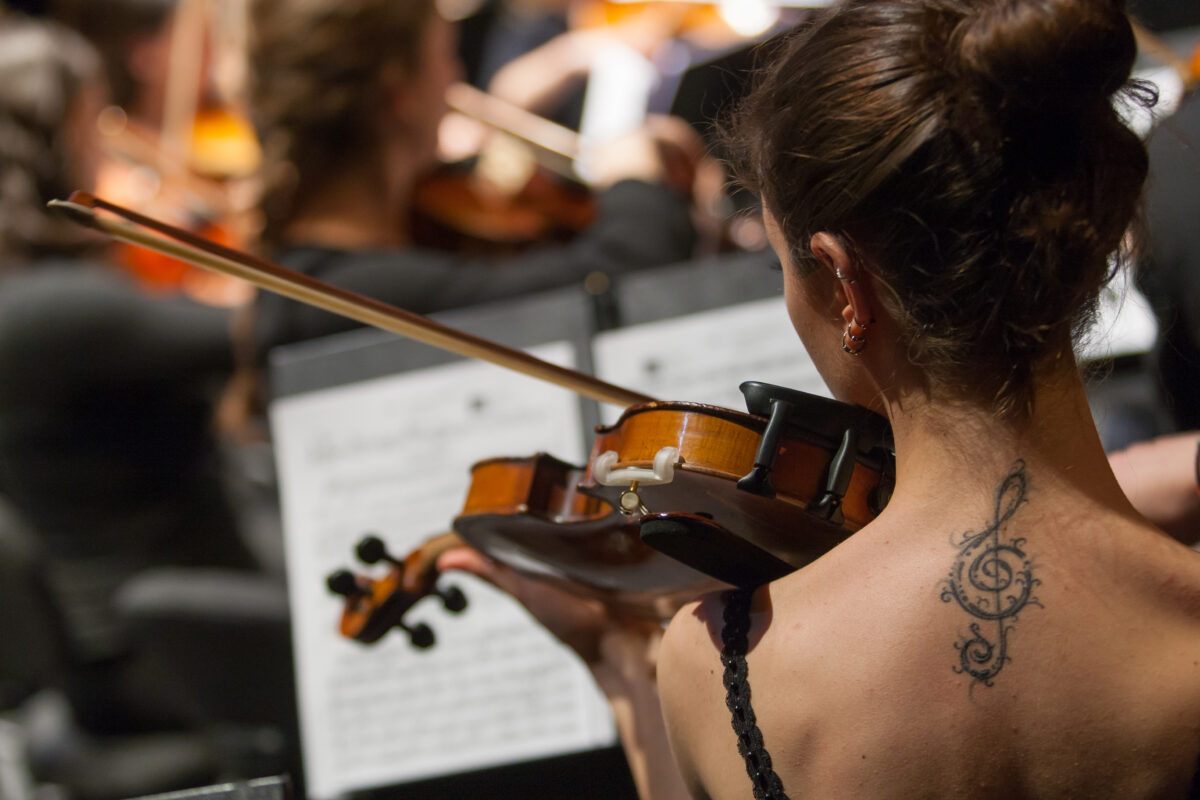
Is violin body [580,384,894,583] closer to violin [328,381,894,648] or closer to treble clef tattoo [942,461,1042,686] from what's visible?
violin [328,381,894,648]

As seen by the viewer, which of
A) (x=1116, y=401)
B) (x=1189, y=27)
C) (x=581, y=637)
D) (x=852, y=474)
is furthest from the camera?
(x=1189, y=27)

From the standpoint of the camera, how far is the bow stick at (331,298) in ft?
3.92

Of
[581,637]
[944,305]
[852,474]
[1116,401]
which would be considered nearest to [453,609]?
[581,637]

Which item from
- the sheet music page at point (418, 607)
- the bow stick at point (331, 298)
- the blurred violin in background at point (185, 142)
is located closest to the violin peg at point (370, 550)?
the bow stick at point (331, 298)

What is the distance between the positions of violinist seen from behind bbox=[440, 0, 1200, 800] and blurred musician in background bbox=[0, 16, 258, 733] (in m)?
1.74

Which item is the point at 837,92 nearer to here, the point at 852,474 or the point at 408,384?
the point at 852,474

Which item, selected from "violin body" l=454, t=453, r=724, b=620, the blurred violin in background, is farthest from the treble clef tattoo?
the blurred violin in background

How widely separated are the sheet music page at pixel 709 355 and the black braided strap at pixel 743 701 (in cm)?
82

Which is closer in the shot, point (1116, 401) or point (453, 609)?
point (453, 609)

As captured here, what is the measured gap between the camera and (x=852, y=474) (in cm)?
100

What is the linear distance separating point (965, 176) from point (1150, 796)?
45 cm

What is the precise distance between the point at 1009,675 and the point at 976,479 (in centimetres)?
14

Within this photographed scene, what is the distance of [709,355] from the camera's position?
175 centimetres

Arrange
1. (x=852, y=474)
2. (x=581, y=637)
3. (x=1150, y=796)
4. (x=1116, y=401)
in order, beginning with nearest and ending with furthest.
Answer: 1. (x=1150, y=796)
2. (x=852, y=474)
3. (x=581, y=637)
4. (x=1116, y=401)
